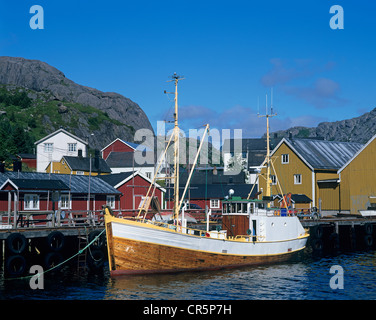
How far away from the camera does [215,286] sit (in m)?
27.2

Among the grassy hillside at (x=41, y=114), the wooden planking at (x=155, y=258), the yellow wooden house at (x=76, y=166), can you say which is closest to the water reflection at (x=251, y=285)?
the wooden planking at (x=155, y=258)

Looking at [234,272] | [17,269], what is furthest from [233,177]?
[17,269]

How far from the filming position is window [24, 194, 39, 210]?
134 feet

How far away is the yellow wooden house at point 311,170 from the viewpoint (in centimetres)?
Result: 6197

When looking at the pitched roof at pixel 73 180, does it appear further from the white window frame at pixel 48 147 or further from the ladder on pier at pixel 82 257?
the white window frame at pixel 48 147

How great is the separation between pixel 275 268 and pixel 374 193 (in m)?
27.9

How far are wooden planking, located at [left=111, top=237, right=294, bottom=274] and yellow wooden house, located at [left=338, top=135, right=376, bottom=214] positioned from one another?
31.6 metres

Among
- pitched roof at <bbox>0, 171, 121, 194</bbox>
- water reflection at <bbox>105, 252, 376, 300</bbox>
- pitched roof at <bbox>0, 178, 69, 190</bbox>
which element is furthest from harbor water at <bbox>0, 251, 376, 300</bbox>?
pitched roof at <bbox>0, 171, 121, 194</bbox>

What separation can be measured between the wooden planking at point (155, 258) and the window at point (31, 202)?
1482 cm

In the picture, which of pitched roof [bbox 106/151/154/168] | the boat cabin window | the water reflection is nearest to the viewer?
the water reflection

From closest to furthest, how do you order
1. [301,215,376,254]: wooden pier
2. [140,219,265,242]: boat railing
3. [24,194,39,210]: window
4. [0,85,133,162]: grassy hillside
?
[140,219,265,242]: boat railing < [24,194,39,210]: window < [301,215,376,254]: wooden pier < [0,85,133,162]: grassy hillside

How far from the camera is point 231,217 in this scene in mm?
35500

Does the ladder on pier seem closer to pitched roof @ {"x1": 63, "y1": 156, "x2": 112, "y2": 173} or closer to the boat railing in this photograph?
the boat railing

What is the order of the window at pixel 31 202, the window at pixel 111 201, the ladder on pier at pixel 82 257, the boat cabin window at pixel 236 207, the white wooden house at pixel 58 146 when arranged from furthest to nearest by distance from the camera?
1. the white wooden house at pixel 58 146
2. the window at pixel 111 201
3. the window at pixel 31 202
4. the boat cabin window at pixel 236 207
5. the ladder on pier at pixel 82 257
